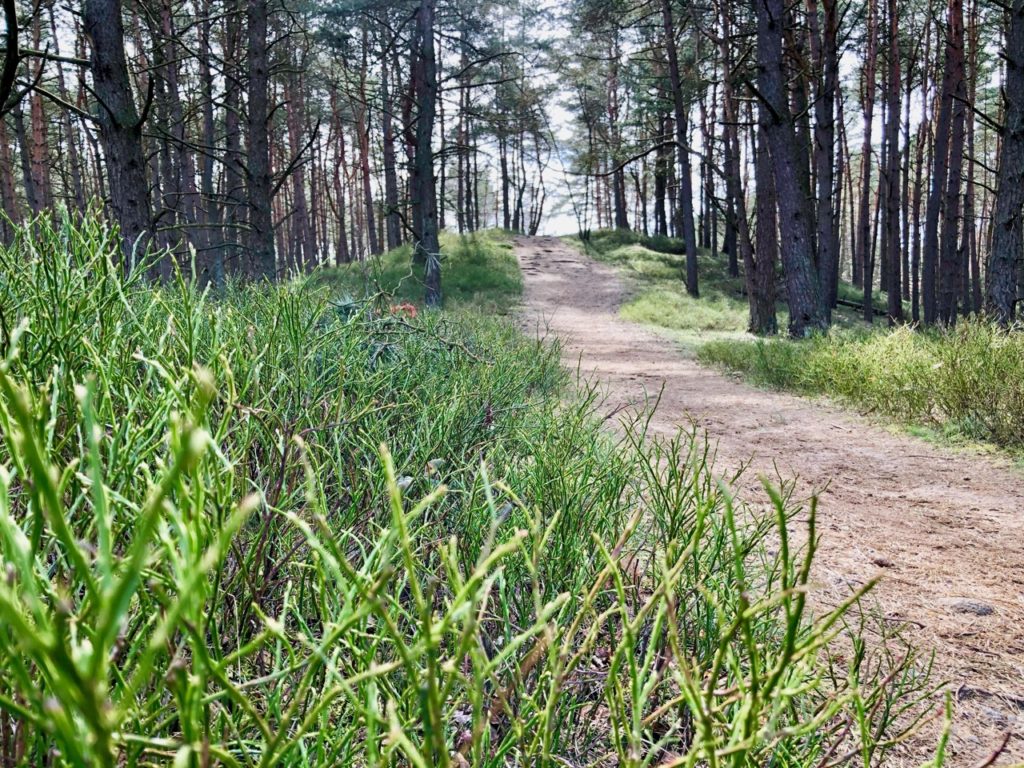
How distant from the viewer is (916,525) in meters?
3.36

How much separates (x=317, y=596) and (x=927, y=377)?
5863mm

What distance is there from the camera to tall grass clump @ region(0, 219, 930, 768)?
0.48 metres

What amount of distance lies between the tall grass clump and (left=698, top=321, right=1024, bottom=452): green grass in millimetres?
3437

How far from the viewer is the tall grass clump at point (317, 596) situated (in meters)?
0.48

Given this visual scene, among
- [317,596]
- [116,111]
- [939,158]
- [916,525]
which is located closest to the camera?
[317,596]

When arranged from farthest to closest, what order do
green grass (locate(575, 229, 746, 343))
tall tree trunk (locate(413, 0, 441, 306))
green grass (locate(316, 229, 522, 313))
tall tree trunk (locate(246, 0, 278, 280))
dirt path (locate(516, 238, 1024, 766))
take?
green grass (locate(316, 229, 522, 313)), green grass (locate(575, 229, 746, 343)), tall tree trunk (locate(413, 0, 441, 306)), tall tree trunk (locate(246, 0, 278, 280)), dirt path (locate(516, 238, 1024, 766))

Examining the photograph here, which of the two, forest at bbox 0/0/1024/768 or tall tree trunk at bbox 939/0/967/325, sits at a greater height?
tall tree trunk at bbox 939/0/967/325

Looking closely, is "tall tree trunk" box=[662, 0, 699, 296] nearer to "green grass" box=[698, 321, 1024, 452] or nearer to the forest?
the forest

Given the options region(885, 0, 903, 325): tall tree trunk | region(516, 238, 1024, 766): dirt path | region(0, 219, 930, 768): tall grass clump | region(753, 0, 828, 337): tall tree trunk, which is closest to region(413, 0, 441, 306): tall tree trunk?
region(753, 0, 828, 337): tall tree trunk

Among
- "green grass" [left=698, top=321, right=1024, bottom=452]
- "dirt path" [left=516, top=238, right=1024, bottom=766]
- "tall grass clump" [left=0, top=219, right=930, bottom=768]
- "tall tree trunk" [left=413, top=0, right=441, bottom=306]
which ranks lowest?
"dirt path" [left=516, top=238, right=1024, bottom=766]

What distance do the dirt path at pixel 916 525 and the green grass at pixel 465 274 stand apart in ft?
37.5

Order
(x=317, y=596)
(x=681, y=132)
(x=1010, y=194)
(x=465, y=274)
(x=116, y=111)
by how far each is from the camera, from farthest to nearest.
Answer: (x=465, y=274), (x=681, y=132), (x=1010, y=194), (x=116, y=111), (x=317, y=596)

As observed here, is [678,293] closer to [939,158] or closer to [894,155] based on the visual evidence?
[894,155]

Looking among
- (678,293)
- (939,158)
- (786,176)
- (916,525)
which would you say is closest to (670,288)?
(678,293)
